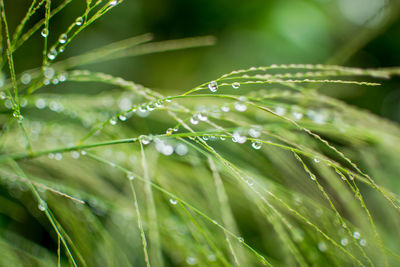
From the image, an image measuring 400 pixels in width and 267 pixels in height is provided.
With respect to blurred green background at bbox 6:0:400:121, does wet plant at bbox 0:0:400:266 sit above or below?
below

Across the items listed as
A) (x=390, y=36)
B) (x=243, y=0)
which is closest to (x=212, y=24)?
(x=243, y=0)

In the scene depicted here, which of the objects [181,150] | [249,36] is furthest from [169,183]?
[249,36]

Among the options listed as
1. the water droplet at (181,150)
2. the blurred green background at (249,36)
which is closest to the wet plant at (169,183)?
the water droplet at (181,150)

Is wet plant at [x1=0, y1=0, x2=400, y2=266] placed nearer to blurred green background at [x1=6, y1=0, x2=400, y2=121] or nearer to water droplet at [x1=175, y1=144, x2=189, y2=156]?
water droplet at [x1=175, y1=144, x2=189, y2=156]

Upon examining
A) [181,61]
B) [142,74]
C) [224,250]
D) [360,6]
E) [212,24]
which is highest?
[360,6]

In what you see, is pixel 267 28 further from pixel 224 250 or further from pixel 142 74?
pixel 224 250

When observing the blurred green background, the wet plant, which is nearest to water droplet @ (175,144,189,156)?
the wet plant

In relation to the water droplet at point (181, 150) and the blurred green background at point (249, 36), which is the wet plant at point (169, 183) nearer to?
the water droplet at point (181, 150)
